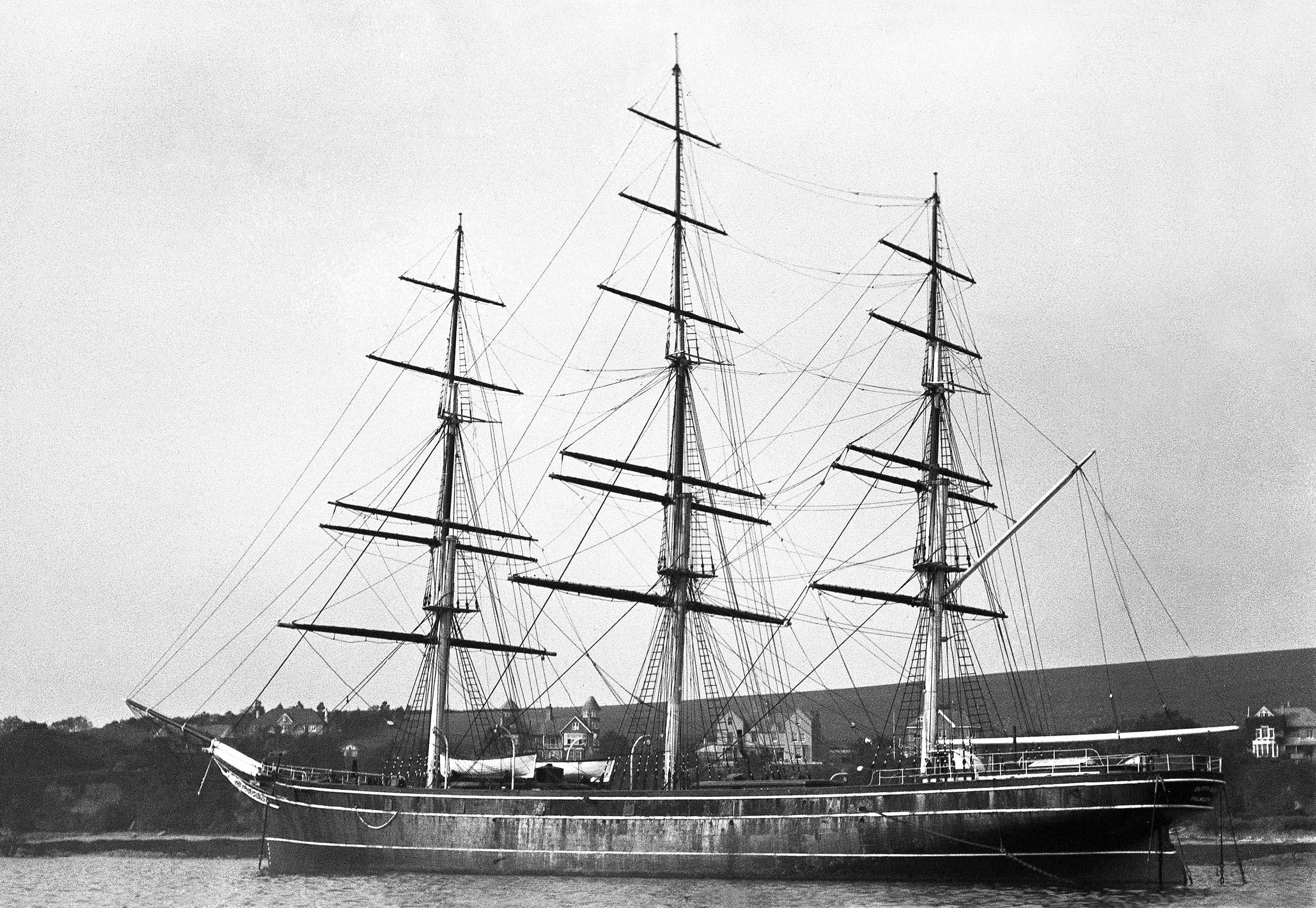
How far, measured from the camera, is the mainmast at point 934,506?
42938 millimetres

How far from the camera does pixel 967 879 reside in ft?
119

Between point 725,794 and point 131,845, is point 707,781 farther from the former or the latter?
point 131,845

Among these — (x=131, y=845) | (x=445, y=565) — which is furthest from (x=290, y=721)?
(x=445, y=565)

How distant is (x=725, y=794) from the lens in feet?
132

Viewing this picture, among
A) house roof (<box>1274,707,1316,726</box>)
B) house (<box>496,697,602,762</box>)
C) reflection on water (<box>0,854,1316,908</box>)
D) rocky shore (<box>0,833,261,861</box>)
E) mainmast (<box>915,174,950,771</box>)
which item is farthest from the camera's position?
house (<box>496,697,602,762</box>)

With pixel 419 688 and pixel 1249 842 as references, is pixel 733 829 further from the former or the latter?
pixel 1249 842

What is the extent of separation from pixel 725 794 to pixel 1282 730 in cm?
5103

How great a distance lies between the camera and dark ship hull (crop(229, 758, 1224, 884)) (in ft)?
116

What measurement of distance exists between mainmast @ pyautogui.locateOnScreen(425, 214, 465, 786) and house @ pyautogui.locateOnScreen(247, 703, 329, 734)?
6415 centimetres

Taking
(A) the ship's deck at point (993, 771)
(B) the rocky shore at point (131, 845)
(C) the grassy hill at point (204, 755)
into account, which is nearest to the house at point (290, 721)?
(C) the grassy hill at point (204, 755)

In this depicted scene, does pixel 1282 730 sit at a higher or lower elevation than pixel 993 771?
higher

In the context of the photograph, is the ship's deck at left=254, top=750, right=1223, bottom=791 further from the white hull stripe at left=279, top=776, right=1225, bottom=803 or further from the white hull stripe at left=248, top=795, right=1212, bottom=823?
the white hull stripe at left=248, top=795, right=1212, bottom=823

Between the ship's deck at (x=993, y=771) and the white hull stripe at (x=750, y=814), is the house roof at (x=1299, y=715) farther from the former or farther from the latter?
the white hull stripe at (x=750, y=814)

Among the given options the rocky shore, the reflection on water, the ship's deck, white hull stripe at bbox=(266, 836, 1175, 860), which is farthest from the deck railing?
the rocky shore
